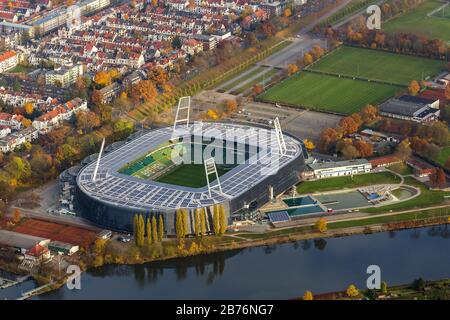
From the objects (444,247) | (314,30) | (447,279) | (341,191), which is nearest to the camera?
(447,279)

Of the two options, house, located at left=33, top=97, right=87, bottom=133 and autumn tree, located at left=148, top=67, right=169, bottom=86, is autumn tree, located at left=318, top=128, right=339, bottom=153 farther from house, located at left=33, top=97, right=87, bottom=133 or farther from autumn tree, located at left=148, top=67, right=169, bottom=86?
house, located at left=33, top=97, right=87, bottom=133

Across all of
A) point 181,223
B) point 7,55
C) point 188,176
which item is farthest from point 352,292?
point 7,55

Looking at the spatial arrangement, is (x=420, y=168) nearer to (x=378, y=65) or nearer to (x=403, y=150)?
(x=403, y=150)

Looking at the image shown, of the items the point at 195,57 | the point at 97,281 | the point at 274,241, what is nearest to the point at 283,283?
the point at 274,241

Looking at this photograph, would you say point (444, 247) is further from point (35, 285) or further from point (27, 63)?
point (27, 63)

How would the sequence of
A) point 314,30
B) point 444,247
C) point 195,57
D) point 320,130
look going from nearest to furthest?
point 444,247
point 320,130
point 195,57
point 314,30

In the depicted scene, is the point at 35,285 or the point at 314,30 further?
the point at 314,30
